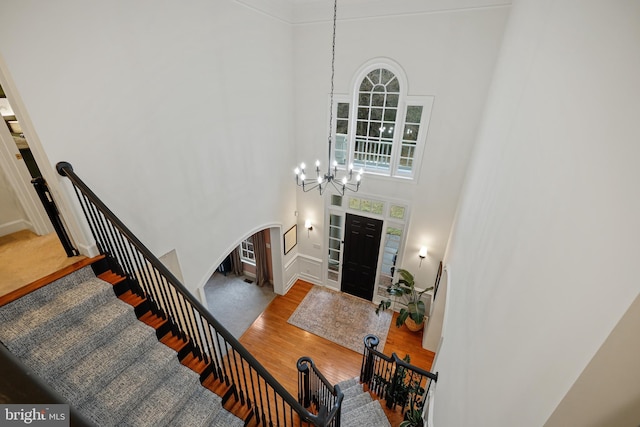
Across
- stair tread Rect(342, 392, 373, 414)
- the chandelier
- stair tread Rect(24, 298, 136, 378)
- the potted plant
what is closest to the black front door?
the potted plant

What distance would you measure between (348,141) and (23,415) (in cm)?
556

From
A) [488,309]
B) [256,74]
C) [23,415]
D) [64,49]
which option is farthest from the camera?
[256,74]

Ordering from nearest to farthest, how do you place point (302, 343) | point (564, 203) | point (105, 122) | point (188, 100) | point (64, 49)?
point (564, 203), point (64, 49), point (105, 122), point (188, 100), point (302, 343)

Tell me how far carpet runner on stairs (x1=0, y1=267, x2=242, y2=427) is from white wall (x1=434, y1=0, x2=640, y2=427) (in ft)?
7.84

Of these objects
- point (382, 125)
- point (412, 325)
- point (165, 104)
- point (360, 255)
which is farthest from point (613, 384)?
point (360, 255)

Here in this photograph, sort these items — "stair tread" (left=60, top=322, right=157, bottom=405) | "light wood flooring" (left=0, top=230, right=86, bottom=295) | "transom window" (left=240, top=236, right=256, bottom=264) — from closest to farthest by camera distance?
"stair tread" (left=60, top=322, right=157, bottom=405), "light wood flooring" (left=0, top=230, right=86, bottom=295), "transom window" (left=240, top=236, right=256, bottom=264)

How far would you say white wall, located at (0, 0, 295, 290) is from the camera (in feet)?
7.86

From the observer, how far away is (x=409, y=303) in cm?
574

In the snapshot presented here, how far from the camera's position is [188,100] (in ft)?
11.7

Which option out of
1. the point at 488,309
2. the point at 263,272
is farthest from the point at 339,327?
the point at 488,309

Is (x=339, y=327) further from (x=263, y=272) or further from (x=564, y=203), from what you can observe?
(x=564, y=203)

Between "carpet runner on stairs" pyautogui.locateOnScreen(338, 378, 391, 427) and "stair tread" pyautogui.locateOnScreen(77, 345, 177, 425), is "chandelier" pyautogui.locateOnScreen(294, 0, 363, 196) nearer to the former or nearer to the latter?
"stair tread" pyautogui.locateOnScreen(77, 345, 177, 425)

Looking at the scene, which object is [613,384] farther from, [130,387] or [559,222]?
[130,387]

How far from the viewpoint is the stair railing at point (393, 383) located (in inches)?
149
